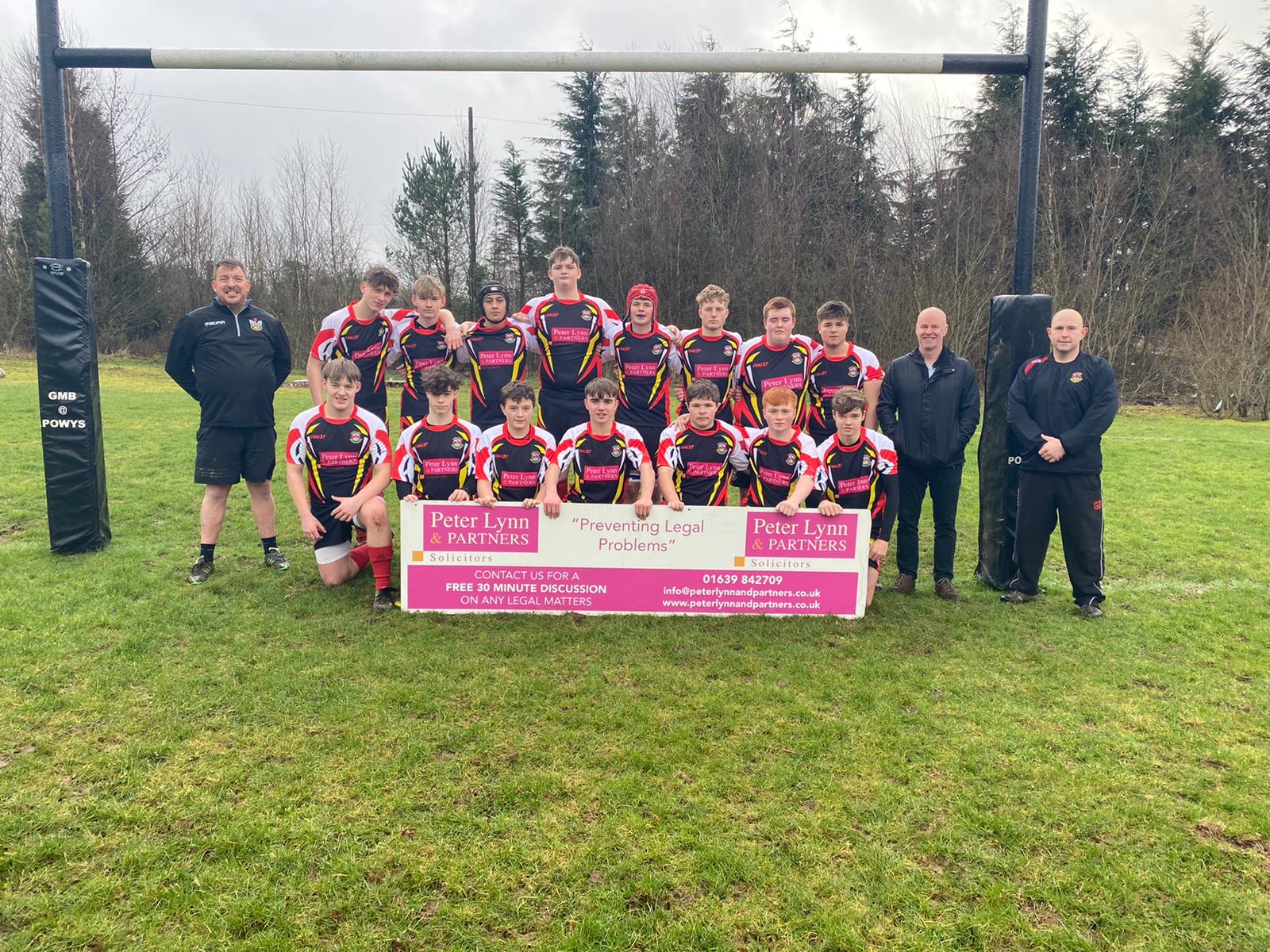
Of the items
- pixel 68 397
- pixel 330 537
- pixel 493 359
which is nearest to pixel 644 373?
pixel 493 359

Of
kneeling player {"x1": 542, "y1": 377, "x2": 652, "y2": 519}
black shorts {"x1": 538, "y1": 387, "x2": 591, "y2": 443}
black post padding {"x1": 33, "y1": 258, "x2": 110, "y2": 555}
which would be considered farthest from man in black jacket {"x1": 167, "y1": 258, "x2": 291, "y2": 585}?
kneeling player {"x1": 542, "y1": 377, "x2": 652, "y2": 519}

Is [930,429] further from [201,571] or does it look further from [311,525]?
[201,571]

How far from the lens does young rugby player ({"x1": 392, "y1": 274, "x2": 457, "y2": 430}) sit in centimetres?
527

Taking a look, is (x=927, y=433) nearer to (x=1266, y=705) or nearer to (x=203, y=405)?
(x=1266, y=705)

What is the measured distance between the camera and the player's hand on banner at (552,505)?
4.23 m

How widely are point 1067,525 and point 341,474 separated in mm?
4578

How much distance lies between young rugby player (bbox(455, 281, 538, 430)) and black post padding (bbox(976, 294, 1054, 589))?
10.5 feet

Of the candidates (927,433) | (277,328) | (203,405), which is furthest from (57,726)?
(927,433)

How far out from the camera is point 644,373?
5.21 metres

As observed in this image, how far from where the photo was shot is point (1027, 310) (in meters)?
4.86

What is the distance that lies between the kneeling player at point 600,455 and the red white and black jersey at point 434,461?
22.9 inches

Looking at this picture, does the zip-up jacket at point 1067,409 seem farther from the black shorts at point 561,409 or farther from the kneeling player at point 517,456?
the kneeling player at point 517,456

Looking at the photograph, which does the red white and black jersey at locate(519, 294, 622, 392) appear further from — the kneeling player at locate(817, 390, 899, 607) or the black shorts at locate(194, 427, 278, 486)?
the black shorts at locate(194, 427, 278, 486)

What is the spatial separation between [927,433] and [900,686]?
1.87 meters
